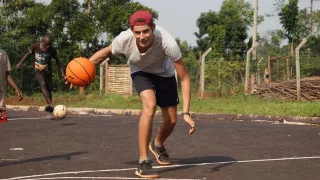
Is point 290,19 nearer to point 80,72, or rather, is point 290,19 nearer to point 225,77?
point 225,77

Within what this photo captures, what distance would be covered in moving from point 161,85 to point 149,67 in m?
0.30

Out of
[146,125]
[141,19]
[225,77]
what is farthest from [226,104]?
[141,19]

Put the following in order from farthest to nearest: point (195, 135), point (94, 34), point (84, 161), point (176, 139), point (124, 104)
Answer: point (94, 34) → point (124, 104) → point (195, 135) → point (176, 139) → point (84, 161)

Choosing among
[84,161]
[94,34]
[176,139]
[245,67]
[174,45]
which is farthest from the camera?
[94,34]

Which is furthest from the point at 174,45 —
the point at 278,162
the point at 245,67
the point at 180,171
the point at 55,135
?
the point at 245,67

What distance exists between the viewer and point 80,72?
6.48 meters

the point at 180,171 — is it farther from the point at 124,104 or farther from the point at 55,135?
the point at 124,104

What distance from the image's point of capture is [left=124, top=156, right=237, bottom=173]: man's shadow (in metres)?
7.05

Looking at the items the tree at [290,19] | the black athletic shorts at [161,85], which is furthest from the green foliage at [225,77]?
the tree at [290,19]

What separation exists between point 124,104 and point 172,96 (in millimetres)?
13426

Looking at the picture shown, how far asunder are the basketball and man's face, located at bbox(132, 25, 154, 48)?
61cm

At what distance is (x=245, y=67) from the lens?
898 inches

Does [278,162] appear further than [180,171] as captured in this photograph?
Yes

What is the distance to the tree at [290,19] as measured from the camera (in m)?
45.2
